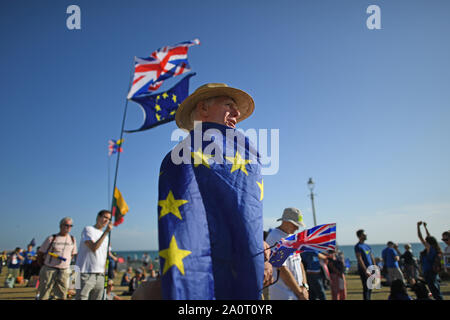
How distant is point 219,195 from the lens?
1312 millimetres

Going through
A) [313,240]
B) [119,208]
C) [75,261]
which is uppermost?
[119,208]

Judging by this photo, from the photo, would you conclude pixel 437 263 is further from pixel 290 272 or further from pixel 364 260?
pixel 290 272

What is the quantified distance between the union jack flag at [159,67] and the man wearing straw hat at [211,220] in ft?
24.3

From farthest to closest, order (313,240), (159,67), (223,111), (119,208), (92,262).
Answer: (159,67), (119,208), (92,262), (313,240), (223,111)

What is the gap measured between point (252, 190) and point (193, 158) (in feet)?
1.12

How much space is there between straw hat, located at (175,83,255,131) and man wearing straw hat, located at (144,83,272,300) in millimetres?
323

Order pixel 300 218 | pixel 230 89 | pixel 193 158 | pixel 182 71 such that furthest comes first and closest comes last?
1. pixel 182 71
2. pixel 300 218
3. pixel 230 89
4. pixel 193 158

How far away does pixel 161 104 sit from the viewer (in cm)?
796

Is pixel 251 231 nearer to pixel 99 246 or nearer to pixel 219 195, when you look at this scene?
pixel 219 195

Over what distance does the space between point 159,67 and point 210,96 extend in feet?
25.1

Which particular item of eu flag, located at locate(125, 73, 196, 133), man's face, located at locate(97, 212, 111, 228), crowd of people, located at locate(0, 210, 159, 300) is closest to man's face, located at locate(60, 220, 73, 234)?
crowd of people, located at locate(0, 210, 159, 300)

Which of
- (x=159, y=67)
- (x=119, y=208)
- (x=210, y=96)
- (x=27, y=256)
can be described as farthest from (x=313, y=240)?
(x=27, y=256)

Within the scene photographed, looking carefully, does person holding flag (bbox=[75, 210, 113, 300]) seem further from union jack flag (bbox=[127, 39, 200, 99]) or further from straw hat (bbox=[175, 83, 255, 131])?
union jack flag (bbox=[127, 39, 200, 99])
